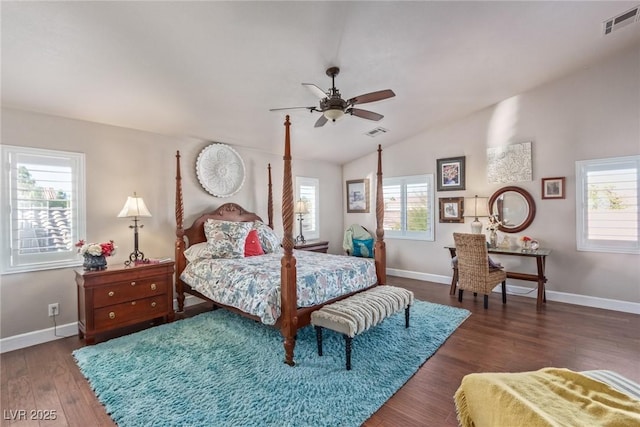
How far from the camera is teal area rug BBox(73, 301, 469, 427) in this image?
6.77 feet

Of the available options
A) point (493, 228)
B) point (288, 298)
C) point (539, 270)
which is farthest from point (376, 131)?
point (288, 298)

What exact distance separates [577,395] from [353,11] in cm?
287

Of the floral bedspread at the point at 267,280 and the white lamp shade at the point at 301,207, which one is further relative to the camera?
the white lamp shade at the point at 301,207

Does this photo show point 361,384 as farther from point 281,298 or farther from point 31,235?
point 31,235

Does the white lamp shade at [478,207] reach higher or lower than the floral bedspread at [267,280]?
higher

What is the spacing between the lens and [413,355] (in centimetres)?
284

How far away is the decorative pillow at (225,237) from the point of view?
3.99 m

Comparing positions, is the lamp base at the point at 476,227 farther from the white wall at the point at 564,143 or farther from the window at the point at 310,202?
the window at the point at 310,202

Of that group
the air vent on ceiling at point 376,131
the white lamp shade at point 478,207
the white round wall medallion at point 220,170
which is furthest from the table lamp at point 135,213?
the white lamp shade at point 478,207

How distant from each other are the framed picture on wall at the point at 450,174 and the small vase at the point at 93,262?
5300 millimetres

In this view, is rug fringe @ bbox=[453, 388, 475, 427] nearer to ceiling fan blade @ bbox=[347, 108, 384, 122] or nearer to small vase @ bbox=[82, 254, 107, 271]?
ceiling fan blade @ bbox=[347, 108, 384, 122]

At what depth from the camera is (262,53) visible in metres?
2.88

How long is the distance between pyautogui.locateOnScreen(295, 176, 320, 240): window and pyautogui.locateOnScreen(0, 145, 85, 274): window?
3.53m

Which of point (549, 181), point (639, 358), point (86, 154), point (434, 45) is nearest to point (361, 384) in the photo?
point (639, 358)
